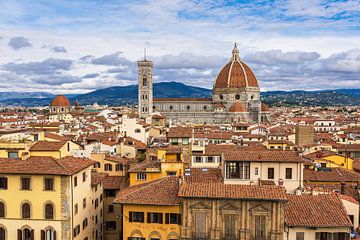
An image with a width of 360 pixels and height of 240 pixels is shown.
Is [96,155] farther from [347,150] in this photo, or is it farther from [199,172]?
[347,150]

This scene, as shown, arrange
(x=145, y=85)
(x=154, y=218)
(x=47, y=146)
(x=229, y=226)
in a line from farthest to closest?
(x=145, y=85), (x=47, y=146), (x=154, y=218), (x=229, y=226)

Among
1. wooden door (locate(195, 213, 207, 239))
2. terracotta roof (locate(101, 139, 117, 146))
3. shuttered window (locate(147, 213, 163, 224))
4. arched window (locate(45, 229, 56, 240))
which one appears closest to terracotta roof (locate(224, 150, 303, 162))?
wooden door (locate(195, 213, 207, 239))

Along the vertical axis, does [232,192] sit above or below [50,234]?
above

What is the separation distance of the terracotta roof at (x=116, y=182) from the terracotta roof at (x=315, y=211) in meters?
19.5

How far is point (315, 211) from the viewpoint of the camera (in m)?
28.8

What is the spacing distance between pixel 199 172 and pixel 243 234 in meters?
9.81

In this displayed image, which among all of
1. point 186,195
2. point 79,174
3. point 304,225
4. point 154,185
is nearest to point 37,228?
point 79,174

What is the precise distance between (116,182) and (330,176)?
22.1 metres

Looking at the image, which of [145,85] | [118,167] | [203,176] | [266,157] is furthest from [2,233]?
[145,85]

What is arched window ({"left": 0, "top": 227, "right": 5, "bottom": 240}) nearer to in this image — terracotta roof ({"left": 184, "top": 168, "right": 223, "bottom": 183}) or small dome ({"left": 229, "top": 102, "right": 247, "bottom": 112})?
terracotta roof ({"left": 184, "top": 168, "right": 223, "bottom": 183})

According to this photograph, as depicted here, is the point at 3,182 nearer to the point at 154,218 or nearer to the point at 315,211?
the point at 154,218

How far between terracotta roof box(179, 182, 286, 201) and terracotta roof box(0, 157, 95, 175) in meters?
9.73

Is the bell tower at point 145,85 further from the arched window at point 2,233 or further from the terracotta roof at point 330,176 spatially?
the arched window at point 2,233

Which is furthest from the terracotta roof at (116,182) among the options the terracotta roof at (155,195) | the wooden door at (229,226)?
the wooden door at (229,226)
